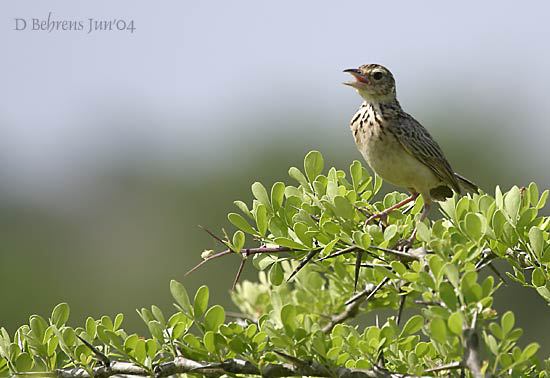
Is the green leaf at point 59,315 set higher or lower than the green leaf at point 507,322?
lower

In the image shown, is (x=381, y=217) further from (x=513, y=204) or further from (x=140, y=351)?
(x=140, y=351)

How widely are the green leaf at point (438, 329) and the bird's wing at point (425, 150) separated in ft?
10.4

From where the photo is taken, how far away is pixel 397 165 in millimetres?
5797

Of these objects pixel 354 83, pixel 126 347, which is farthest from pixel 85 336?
pixel 354 83

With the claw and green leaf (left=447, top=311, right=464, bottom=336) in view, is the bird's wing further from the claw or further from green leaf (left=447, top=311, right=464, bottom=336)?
green leaf (left=447, top=311, right=464, bottom=336)

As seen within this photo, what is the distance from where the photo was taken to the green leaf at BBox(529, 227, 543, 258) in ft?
10.9

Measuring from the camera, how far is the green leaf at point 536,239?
3.33 meters

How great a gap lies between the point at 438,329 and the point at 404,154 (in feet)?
10.5

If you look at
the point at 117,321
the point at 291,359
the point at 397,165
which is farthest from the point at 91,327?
the point at 397,165

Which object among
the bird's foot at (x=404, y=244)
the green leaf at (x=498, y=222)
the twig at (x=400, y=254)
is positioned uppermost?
the green leaf at (x=498, y=222)

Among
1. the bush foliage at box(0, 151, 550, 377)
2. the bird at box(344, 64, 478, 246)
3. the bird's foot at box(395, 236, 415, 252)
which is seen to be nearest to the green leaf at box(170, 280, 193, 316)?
the bush foliage at box(0, 151, 550, 377)

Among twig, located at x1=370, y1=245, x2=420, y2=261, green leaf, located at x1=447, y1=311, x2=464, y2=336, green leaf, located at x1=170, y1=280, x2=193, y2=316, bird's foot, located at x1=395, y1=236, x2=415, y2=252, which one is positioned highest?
twig, located at x1=370, y1=245, x2=420, y2=261

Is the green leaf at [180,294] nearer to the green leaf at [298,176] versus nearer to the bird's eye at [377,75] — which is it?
the green leaf at [298,176]

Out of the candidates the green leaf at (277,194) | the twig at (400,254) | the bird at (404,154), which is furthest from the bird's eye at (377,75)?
the twig at (400,254)
